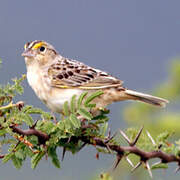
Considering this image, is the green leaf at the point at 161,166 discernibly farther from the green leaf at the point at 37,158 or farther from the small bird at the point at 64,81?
the small bird at the point at 64,81

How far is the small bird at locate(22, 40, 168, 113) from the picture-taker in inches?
259

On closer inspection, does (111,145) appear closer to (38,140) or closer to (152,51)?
(38,140)

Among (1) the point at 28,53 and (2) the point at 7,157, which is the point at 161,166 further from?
(1) the point at 28,53

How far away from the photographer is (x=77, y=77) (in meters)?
7.18

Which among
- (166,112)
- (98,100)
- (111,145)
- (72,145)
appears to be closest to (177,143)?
(111,145)

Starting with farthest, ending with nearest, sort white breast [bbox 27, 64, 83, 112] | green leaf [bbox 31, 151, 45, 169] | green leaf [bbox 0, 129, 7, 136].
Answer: white breast [bbox 27, 64, 83, 112] < green leaf [bbox 31, 151, 45, 169] < green leaf [bbox 0, 129, 7, 136]

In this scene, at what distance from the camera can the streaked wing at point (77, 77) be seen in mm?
6867

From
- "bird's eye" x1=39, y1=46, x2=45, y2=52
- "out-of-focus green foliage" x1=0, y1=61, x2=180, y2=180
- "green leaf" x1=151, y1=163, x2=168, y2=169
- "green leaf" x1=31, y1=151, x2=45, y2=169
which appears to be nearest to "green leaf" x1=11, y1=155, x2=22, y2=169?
"out-of-focus green foliage" x1=0, y1=61, x2=180, y2=180

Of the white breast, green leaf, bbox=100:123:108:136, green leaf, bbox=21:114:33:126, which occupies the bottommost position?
the white breast

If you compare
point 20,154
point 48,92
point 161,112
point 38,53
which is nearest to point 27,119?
point 20,154

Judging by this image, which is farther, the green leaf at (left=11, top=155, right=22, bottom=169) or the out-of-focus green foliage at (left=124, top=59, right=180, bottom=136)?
the out-of-focus green foliage at (left=124, top=59, right=180, bottom=136)

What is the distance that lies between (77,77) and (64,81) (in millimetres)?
233

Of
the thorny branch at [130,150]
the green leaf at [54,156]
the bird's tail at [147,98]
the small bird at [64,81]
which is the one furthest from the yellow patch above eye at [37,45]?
the thorny branch at [130,150]

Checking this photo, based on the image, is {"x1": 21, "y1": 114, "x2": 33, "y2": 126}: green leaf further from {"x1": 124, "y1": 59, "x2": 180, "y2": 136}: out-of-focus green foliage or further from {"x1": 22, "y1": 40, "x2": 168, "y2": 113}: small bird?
{"x1": 124, "y1": 59, "x2": 180, "y2": 136}: out-of-focus green foliage
